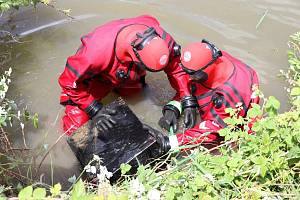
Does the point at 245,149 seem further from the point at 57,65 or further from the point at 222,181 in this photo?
the point at 57,65

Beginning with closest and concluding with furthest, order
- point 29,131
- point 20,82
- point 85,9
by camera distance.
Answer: point 29,131, point 20,82, point 85,9

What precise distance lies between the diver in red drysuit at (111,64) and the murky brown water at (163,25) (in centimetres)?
37

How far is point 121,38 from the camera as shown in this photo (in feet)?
12.1

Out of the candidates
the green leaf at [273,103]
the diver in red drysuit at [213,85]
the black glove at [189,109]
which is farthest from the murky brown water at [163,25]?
the green leaf at [273,103]

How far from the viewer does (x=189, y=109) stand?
414cm

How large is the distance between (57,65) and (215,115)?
1880mm

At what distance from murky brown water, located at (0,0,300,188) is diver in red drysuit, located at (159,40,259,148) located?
669 millimetres

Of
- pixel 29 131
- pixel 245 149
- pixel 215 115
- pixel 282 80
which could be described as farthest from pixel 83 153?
pixel 282 80

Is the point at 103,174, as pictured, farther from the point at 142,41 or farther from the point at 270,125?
the point at 142,41

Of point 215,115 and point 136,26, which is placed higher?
point 136,26

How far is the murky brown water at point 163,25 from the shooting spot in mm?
4422

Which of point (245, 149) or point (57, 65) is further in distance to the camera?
point (57, 65)

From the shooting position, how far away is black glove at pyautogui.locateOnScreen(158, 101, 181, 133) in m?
4.10

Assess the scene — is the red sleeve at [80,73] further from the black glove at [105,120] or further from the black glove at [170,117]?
the black glove at [170,117]
